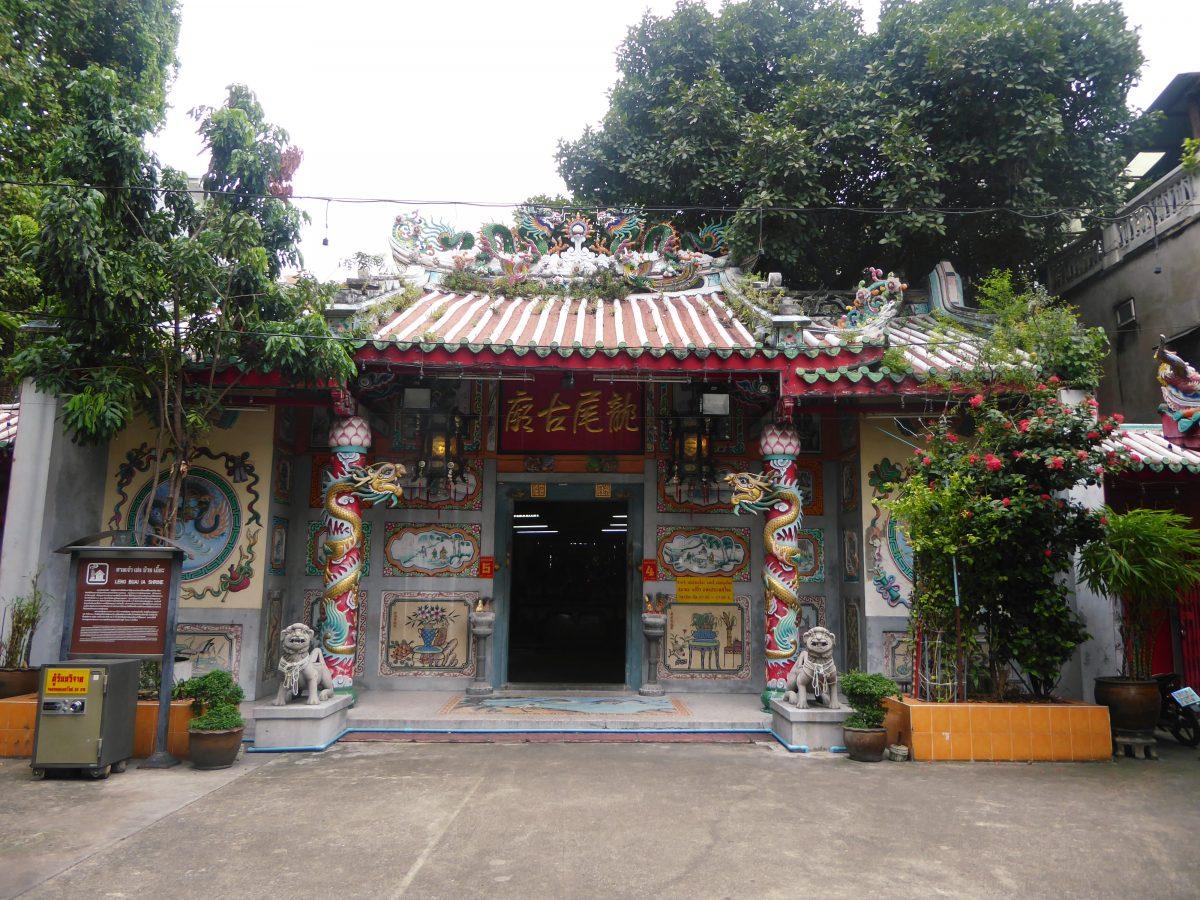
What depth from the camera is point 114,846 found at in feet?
15.0

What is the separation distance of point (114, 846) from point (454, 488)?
228 inches

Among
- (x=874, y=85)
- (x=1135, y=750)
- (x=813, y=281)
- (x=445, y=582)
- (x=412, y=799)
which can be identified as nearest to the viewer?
(x=412, y=799)

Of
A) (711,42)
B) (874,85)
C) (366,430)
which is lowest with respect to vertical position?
(366,430)

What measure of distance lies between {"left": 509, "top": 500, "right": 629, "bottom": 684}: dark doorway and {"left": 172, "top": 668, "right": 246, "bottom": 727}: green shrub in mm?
8317

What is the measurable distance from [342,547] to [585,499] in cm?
321

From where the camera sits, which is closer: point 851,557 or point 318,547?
point 851,557

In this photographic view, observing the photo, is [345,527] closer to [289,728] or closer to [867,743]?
[289,728]

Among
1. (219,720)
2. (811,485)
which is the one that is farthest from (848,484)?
(219,720)

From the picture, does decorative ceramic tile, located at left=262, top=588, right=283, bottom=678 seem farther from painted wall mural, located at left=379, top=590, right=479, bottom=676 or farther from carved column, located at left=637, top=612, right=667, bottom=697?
carved column, located at left=637, top=612, right=667, bottom=697

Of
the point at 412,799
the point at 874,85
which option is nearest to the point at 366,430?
the point at 412,799

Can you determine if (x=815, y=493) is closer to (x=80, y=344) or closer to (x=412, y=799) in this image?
(x=412, y=799)

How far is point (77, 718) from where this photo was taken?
5.94 m

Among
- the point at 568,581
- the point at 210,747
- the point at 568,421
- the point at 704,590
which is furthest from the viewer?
the point at 568,581

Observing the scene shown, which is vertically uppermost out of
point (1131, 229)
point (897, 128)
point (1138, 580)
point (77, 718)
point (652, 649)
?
point (897, 128)
